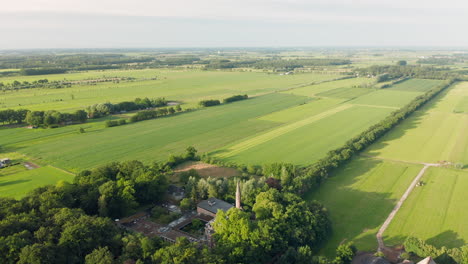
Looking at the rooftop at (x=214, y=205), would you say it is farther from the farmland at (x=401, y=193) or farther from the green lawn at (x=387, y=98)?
the green lawn at (x=387, y=98)

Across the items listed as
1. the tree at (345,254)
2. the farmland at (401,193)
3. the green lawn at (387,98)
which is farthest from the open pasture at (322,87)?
the tree at (345,254)

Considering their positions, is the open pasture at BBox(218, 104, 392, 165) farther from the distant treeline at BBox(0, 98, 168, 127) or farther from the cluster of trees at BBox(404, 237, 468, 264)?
the distant treeline at BBox(0, 98, 168, 127)

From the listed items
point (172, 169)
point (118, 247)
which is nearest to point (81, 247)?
A: point (118, 247)

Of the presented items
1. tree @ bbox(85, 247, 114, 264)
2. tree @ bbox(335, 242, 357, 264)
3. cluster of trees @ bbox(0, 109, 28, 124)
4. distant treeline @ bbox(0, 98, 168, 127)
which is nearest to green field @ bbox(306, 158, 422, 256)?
tree @ bbox(335, 242, 357, 264)

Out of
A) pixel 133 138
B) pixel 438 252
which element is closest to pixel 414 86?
pixel 133 138

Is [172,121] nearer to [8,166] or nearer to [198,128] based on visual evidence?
[198,128]
